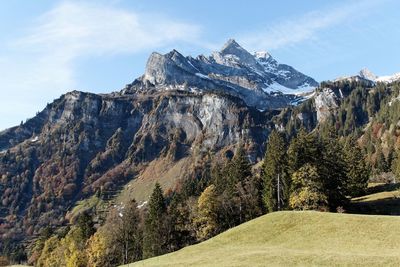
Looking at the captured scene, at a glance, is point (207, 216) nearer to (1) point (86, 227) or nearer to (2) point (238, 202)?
(2) point (238, 202)

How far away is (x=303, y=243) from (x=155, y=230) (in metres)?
56.8

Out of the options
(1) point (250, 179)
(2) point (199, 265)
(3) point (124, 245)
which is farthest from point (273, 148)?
(2) point (199, 265)

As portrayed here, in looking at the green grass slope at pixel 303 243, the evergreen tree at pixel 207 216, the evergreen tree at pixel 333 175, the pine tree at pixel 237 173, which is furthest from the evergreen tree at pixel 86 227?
the evergreen tree at pixel 333 175

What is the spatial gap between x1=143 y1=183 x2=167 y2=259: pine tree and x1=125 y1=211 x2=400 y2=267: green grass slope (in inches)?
1544

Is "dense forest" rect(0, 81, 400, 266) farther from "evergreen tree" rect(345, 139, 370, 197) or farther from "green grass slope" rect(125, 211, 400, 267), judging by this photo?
"green grass slope" rect(125, 211, 400, 267)

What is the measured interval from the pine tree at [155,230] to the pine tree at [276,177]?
26.7 metres

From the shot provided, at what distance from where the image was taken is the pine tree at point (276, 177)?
4222 inches

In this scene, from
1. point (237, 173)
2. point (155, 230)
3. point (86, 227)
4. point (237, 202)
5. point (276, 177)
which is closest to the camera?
point (276, 177)

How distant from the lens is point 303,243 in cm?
6291

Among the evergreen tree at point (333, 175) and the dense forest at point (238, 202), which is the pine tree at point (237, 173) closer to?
the dense forest at point (238, 202)

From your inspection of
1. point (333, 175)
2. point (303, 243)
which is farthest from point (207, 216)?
point (303, 243)

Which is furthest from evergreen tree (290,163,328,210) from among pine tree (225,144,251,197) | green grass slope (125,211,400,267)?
green grass slope (125,211,400,267)

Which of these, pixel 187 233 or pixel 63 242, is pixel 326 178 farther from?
pixel 63 242

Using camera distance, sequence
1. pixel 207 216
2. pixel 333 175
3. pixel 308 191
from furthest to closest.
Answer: pixel 207 216
pixel 333 175
pixel 308 191
